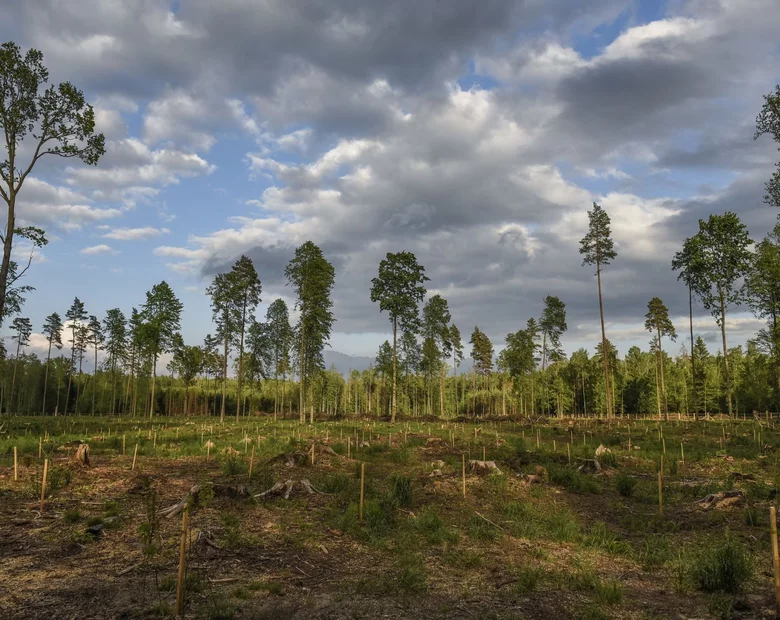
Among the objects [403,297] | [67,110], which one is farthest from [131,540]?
[403,297]

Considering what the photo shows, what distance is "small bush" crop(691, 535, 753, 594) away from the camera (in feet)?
27.7

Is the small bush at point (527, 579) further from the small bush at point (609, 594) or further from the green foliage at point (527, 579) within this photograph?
the small bush at point (609, 594)

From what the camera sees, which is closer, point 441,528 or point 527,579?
point 527,579

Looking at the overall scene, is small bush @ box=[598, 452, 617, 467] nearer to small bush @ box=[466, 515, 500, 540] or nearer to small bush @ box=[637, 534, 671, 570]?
small bush @ box=[637, 534, 671, 570]

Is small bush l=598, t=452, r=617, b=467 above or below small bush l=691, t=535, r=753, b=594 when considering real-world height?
below

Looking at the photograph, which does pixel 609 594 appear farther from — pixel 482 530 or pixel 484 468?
pixel 484 468

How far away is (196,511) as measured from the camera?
41.3 ft

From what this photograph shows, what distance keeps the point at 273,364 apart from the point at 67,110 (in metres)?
52.1

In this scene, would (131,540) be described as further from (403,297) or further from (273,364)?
(273,364)

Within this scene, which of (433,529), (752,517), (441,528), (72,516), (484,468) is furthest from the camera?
(484,468)

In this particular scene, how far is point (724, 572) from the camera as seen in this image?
28.0 ft

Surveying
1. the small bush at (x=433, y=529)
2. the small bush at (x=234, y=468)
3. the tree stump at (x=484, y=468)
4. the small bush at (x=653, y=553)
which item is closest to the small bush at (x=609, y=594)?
the small bush at (x=653, y=553)

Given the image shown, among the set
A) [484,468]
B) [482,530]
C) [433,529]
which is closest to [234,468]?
[433,529]

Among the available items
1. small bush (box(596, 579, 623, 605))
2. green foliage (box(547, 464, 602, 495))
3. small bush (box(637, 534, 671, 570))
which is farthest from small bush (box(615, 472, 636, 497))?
small bush (box(596, 579, 623, 605))
